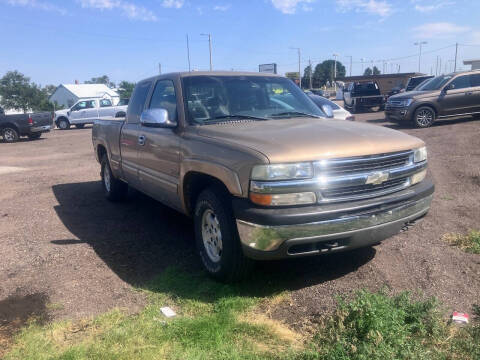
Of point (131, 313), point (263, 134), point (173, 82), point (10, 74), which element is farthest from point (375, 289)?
point (10, 74)

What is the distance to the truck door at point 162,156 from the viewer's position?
4.56 meters

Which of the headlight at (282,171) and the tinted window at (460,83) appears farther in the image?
the tinted window at (460,83)

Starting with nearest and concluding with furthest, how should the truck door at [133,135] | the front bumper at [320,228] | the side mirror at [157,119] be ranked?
the front bumper at [320,228] < the side mirror at [157,119] < the truck door at [133,135]

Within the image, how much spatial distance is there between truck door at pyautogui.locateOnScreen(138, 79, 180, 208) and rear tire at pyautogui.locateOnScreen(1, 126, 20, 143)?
17.3 metres

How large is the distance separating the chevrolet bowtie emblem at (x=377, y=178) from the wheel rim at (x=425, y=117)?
12.7 metres

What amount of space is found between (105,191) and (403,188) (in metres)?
5.30

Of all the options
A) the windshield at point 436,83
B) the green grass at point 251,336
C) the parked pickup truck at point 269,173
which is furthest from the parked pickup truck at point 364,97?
the green grass at point 251,336

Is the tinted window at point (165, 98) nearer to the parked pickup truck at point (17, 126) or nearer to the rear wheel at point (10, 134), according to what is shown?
the parked pickup truck at point (17, 126)

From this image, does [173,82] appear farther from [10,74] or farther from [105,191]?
[10,74]

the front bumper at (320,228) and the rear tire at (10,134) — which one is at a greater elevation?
the front bumper at (320,228)

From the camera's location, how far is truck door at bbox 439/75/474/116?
15.1 meters

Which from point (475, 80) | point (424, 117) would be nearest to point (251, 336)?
point (424, 117)

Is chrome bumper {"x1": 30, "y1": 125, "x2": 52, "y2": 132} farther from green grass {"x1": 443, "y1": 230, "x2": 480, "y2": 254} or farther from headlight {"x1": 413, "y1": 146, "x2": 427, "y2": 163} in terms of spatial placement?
headlight {"x1": 413, "y1": 146, "x2": 427, "y2": 163}

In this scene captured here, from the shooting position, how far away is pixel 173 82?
4.89 metres
